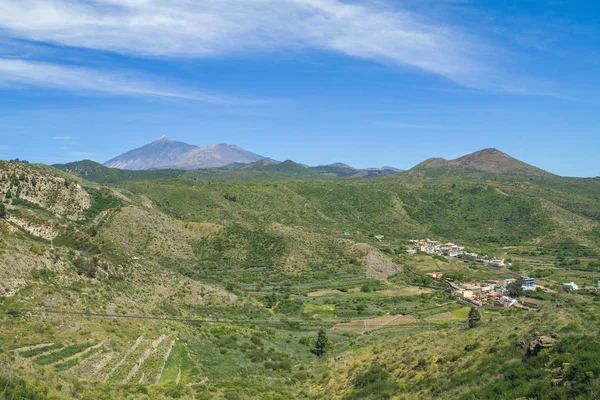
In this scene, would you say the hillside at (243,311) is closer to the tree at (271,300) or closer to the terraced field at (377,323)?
the terraced field at (377,323)

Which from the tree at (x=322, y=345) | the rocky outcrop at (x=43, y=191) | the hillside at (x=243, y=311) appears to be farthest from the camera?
the rocky outcrop at (x=43, y=191)

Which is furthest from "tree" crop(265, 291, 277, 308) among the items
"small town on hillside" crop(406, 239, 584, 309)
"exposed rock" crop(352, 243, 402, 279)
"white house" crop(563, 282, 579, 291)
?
"white house" crop(563, 282, 579, 291)

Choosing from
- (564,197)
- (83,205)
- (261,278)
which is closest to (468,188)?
A: (564,197)

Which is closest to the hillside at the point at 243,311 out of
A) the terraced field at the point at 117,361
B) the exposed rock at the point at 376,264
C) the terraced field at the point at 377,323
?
the terraced field at the point at 117,361

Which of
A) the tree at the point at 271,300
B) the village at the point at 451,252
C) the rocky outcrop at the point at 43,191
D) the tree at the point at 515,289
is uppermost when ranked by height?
the rocky outcrop at the point at 43,191

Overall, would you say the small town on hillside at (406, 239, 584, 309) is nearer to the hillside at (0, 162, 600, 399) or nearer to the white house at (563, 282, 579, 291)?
the white house at (563, 282, 579, 291)

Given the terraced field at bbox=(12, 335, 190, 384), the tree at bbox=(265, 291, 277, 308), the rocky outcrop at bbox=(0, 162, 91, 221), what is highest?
the rocky outcrop at bbox=(0, 162, 91, 221)

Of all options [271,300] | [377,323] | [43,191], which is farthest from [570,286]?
[43,191]

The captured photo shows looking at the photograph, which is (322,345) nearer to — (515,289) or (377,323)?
(377,323)

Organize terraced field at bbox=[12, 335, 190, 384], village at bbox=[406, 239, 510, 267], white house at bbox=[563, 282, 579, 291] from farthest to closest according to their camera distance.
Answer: village at bbox=[406, 239, 510, 267]
white house at bbox=[563, 282, 579, 291]
terraced field at bbox=[12, 335, 190, 384]

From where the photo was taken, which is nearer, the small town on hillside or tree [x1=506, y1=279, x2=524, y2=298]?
the small town on hillside
